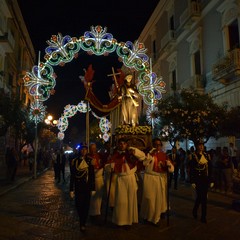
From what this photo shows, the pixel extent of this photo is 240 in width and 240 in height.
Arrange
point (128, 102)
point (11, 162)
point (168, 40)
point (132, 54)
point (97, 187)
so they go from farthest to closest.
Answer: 1. point (168, 40)
2. point (132, 54)
3. point (11, 162)
4. point (128, 102)
5. point (97, 187)

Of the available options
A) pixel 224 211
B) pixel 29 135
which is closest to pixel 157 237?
pixel 224 211

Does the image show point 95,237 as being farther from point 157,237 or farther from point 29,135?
point 29,135

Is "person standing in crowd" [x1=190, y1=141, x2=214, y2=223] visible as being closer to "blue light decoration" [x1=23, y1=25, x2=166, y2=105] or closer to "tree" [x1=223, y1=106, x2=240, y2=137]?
"tree" [x1=223, y1=106, x2=240, y2=137]

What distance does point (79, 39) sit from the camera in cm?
1689

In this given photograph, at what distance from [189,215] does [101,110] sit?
7524mm

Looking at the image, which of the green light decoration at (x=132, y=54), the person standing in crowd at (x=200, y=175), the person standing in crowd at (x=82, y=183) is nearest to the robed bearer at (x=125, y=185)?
the person standing in crowd at (x=82, y=183)

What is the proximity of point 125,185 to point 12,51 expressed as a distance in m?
21.7

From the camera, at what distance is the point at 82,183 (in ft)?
20.5

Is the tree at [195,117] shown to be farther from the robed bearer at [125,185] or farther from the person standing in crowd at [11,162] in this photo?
the robed bearer at [125,185]

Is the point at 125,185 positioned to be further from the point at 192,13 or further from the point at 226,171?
the point at 192,13

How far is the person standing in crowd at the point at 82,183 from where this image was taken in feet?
20.4

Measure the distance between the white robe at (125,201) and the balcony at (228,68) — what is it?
10.9 meters

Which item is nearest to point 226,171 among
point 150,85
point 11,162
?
point 150,85

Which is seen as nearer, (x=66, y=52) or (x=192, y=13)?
(x=66, y=52)
